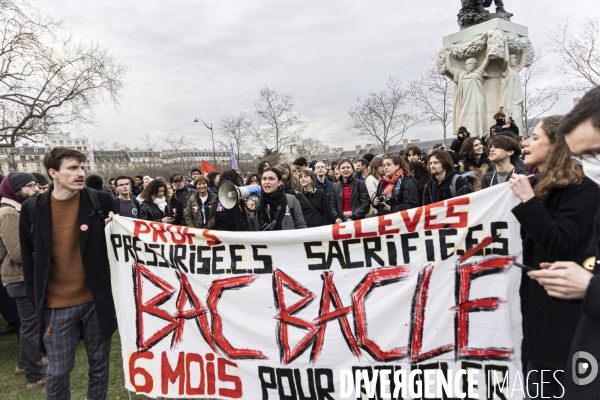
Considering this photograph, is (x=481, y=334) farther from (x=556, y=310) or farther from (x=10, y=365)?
(x=10, y=365)

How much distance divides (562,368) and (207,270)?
2.33 metres

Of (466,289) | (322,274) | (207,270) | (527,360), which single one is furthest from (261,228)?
(527,360)

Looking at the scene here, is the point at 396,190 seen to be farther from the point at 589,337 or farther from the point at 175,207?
the point at 589,337

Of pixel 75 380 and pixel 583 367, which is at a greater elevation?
pixel 583 367

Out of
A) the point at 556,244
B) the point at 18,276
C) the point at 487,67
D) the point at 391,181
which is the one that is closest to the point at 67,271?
the point at 18,276

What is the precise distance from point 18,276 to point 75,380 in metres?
1.18

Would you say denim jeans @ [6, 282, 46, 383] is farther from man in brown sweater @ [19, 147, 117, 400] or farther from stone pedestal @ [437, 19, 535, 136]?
stone pedestal @ [437, 19, 535, 136]

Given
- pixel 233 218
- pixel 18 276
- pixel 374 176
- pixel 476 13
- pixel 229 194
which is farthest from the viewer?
pixel 476 13

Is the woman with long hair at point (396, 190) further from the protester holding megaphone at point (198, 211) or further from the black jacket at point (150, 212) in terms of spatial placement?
the black jacket at point (150, 212)

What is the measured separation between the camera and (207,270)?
3.01 m

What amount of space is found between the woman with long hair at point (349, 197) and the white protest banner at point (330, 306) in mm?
2729

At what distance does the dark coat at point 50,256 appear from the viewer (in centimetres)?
272

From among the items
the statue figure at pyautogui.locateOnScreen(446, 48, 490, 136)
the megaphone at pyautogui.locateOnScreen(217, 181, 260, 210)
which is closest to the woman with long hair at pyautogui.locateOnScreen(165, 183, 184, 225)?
the megaphone at pyautogui.locateOnScreen(217, 181, 260, 210)

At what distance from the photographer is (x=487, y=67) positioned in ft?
29.8
